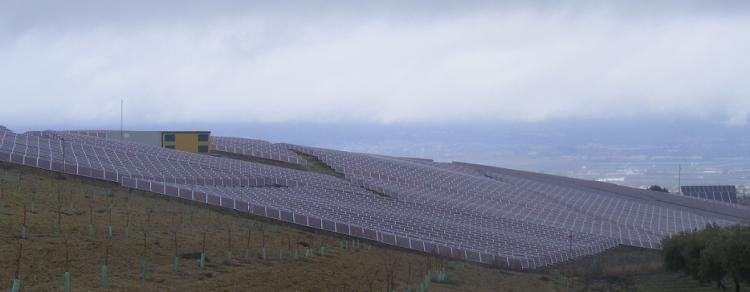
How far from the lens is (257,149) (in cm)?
5150

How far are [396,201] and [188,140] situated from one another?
22663 millimetres

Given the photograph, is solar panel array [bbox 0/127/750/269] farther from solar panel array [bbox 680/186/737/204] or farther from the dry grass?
solar panel array [bbox 680/186/737/204]

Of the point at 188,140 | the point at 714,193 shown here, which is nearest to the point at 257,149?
the point at 188,140

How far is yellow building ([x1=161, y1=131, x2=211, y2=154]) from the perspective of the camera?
5536cm

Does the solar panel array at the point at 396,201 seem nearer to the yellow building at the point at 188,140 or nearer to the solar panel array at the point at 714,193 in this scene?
the yellow building at the point at 188,140

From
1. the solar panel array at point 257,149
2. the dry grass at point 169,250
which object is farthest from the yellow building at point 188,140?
the dry grass at point 169,250

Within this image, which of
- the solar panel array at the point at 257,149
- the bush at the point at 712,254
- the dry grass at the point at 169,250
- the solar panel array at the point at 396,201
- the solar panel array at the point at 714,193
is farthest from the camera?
the solar panel array at the point at 714,193

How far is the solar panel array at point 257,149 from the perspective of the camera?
158 ft

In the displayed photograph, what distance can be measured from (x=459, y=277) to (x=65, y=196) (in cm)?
1222

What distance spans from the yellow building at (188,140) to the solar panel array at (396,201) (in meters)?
5.28

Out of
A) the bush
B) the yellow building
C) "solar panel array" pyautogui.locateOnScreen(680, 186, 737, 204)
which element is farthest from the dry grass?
"solar panel array" pyautogui.locateOnScreen(680, 186, 737, 204)

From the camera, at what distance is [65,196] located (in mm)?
26641

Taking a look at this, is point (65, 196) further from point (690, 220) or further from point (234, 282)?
point (690, 220)

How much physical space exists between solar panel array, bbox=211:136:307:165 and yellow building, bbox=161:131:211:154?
1.96 ft
